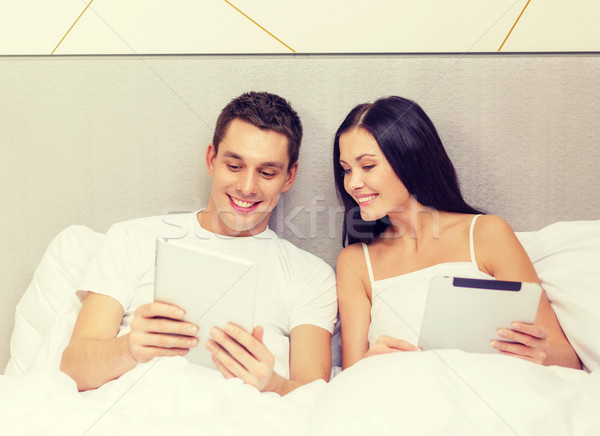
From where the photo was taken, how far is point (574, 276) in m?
1.01

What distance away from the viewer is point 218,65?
132 cm

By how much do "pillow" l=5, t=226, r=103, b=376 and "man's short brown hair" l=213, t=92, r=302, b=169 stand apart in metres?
0.49

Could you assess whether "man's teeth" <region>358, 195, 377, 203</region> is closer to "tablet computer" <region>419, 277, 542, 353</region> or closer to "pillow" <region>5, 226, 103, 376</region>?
→ "tablet computer" <region>419, 277, 542, 353</region>

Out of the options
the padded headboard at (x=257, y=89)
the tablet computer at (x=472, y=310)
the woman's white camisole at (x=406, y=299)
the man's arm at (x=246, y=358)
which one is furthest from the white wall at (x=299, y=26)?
the man's arm at (x=246, y=358)

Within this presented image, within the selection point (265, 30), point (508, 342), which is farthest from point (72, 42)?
point (508, 342)

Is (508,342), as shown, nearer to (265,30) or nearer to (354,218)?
(354,218)

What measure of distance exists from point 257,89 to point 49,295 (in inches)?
32.8

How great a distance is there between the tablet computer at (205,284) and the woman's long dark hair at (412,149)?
22.3 inches

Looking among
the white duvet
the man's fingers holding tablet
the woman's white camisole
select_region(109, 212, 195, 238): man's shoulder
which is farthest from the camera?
select_region(109, 212, 195, 238): man's shoulder

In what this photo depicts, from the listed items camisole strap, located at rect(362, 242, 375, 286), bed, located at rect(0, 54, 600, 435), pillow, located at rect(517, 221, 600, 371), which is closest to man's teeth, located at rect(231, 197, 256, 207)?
bed, located at rect(0, 54, 600, 435)

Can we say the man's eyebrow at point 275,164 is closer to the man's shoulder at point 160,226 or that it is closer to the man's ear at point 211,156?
the man's ear at point 211,156

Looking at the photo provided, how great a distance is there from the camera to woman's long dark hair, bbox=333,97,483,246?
1.12 m

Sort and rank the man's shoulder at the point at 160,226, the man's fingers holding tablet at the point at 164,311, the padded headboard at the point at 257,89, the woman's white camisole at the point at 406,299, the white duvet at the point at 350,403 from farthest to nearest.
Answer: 1. the padded headboard at the point at 257,89
2. the man's shoulder at the point at 160,226
3. the woman's white camisole at the point at 406,299
4. the man's fingers holding tablet at the point at 164,311
5. the white duvet at the point at 350,403

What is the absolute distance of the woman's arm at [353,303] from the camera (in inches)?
43.2
